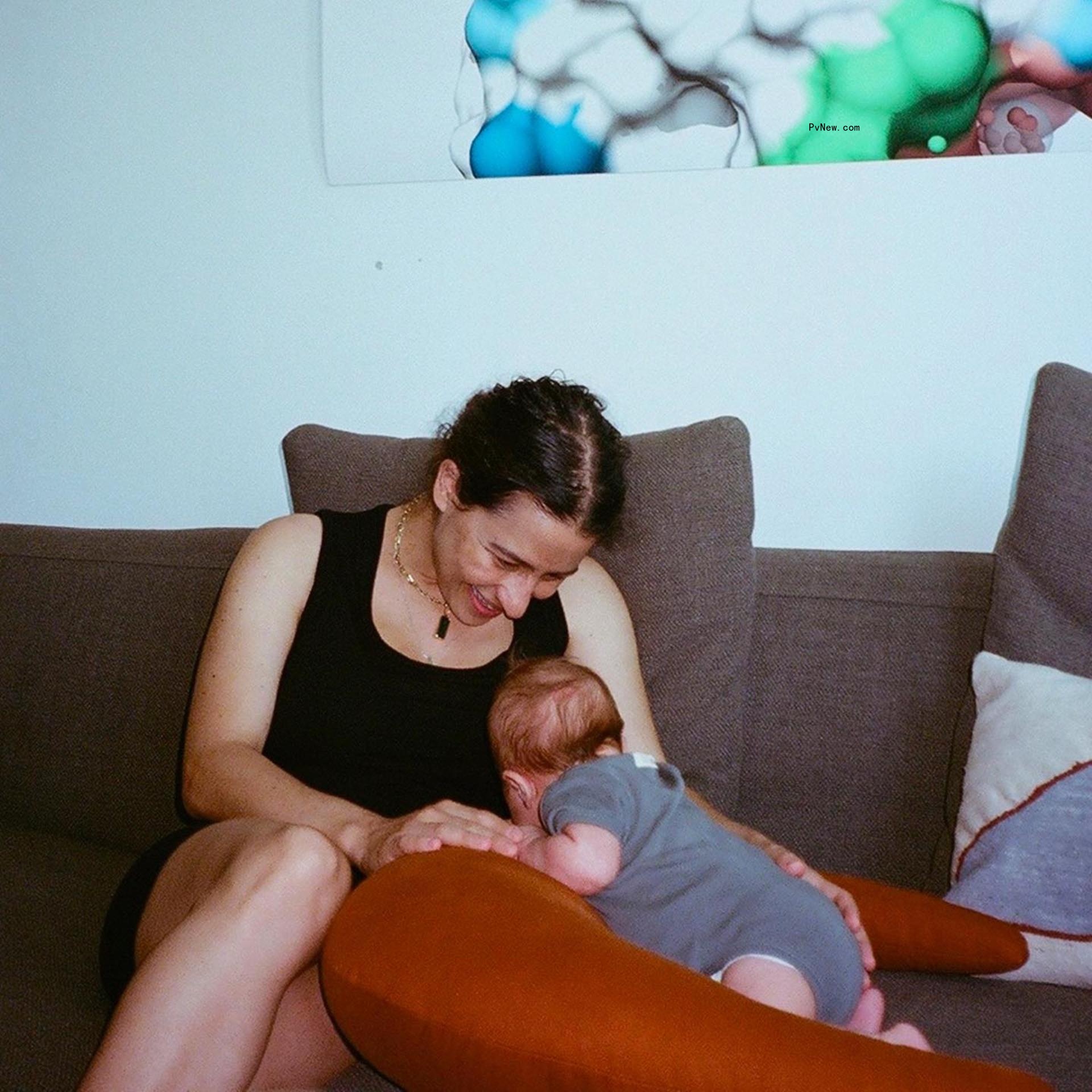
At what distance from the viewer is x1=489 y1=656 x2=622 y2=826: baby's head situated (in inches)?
50.2

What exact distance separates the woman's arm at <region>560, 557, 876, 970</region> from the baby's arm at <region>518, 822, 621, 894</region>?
12.7 inches

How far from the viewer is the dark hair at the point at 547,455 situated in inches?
54.6

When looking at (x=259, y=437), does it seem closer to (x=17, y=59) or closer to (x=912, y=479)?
(x=17, y=59)

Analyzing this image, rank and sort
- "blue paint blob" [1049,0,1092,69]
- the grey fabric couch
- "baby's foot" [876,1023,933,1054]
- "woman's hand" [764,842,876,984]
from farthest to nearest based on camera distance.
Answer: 1. "blue paint blob" [1049,0,1092,69]
2. the grey fabric couch
3. "woman's hand" [764,842,876,984]
4. "baby's foot" [876,1023,933,1054]

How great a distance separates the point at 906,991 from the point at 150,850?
35.2 inches

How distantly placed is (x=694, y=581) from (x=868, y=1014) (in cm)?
63

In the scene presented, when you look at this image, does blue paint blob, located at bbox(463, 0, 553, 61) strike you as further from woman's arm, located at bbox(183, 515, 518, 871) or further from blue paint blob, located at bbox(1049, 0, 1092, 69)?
woman's arm, located at bbox(183, 515, 518, 871)

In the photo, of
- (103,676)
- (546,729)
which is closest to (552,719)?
(546,729)

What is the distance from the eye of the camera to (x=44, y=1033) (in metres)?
1.17

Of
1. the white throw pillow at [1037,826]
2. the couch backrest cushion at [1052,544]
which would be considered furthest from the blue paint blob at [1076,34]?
the white throw pillow at [1037,826]

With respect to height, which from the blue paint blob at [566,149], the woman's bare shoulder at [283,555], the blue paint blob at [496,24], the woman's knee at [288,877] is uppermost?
the blue paint blob at [496,24]

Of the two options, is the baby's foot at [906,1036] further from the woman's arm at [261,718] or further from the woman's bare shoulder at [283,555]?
the woman's bare shoulder at [283,555]

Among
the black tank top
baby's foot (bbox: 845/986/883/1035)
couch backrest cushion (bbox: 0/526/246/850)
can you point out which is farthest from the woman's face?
baby's foot (bbox: 845/986/883/1035)

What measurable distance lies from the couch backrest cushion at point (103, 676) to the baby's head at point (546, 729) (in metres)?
0.63
